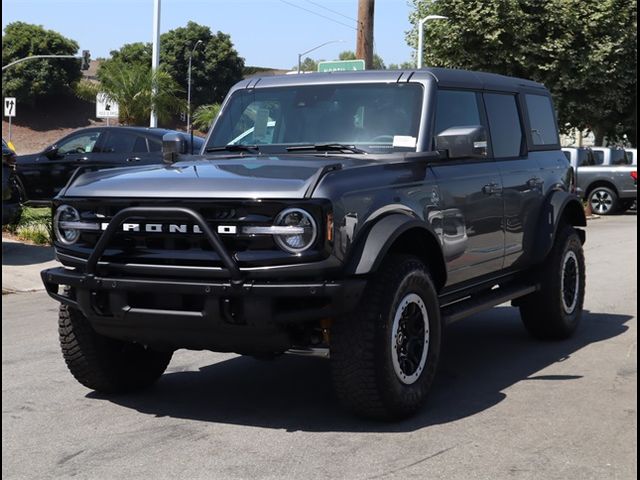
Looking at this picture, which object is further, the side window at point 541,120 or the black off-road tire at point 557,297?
the side window at point 541,120

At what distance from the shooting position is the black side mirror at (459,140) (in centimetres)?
599

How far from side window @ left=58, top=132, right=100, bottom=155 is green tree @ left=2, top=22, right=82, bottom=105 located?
51.8 meters

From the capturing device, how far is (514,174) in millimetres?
7211

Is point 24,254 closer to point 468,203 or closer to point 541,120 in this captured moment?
point 541,120

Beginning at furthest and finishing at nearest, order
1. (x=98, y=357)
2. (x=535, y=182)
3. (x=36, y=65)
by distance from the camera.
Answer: (x=36, y=65), (x=535, y=182), (x=98, y=357)

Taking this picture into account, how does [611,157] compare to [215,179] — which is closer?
Result: [215,179]

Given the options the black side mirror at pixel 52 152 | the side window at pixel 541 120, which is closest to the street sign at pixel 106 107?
the black side mirror at pixel 52 152

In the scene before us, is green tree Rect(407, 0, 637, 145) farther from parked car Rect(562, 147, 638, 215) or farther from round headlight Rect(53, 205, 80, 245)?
round headlight Rect(53, 205, 80, 245)

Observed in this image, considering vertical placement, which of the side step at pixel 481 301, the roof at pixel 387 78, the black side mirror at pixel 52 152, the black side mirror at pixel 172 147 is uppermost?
the roof at pixel 387 78

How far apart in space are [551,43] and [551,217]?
26599 mm

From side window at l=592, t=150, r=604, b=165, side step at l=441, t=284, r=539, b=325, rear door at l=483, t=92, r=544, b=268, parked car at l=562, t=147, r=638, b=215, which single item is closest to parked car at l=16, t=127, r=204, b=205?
rear door at l=483, t=92, r=544, b=268

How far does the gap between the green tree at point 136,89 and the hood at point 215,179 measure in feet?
77.5


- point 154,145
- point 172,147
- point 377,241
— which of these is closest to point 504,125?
point 172,147

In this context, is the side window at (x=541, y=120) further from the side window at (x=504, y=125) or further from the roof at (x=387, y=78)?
the roof at (x=387, y=78)
